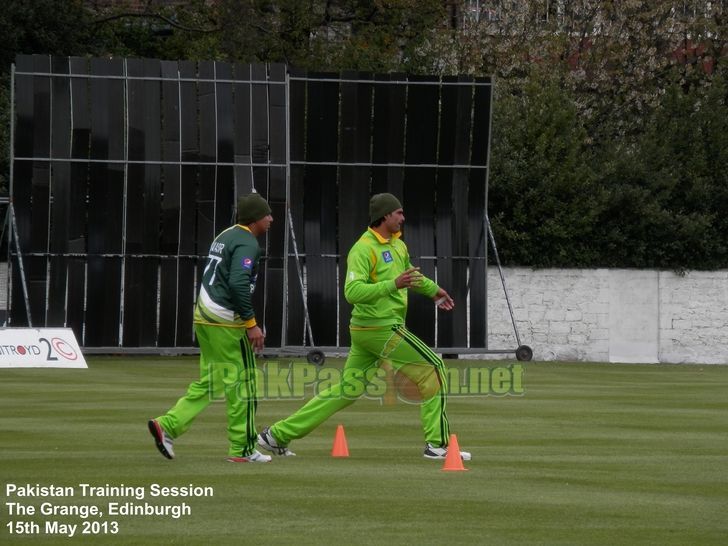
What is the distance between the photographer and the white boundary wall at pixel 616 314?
111ft

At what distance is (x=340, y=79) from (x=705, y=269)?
1056 centimetres

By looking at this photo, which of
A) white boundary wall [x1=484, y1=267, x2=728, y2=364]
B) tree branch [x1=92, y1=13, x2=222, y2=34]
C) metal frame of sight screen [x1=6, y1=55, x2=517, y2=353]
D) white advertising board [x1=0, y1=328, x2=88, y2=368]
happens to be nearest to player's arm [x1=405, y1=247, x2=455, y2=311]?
white advertising board [x1=0, y1=328, x2=88, y2=368]

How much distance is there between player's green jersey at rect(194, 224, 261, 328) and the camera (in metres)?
10.7

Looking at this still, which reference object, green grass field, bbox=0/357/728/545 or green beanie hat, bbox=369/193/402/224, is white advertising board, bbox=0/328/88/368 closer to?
green grass field, bbox=0/357/728/545

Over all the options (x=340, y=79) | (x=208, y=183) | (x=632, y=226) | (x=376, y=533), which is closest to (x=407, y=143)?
(x=340, y=79)

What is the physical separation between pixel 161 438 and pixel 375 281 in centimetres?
195

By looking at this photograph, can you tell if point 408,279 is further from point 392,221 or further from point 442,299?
point 442,299

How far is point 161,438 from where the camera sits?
10.9 meters

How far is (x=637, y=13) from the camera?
39.6 meters

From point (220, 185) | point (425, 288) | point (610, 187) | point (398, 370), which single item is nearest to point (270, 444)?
point (398, 370)

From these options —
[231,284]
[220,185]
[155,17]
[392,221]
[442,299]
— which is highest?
[155,17]

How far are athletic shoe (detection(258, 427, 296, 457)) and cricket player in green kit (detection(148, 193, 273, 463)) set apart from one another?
0.56 metres

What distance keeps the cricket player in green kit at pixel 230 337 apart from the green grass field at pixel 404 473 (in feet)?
0.98

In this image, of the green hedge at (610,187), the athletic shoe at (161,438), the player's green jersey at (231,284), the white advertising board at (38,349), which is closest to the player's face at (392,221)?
the player's green jersey at (231,284)
